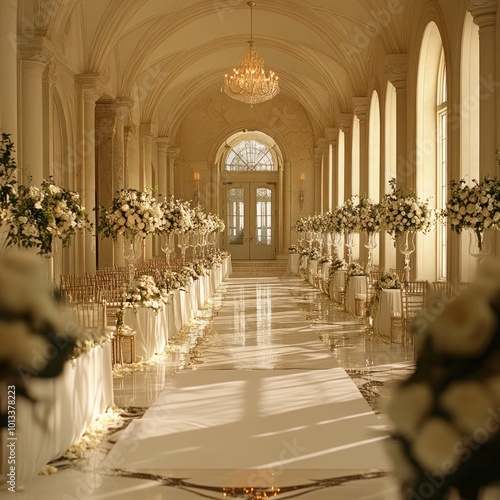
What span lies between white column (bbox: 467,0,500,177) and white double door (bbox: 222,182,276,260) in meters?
25.6

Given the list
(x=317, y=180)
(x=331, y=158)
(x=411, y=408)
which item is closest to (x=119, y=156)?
(x=331, y=158)

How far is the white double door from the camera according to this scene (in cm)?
3591

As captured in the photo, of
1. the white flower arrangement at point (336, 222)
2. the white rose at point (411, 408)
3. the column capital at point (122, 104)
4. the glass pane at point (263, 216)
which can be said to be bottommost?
the white rose at point (411, 408)

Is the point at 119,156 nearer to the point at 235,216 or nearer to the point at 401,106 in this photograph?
the point at 401,106

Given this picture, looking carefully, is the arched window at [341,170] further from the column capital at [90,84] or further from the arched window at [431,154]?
the arched window at [431,154]

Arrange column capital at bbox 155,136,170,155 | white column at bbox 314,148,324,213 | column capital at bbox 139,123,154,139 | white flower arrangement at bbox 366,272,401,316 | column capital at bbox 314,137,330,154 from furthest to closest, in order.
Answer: white column at bbox 314,148,324,213 < column capital at bbox 155,136,170,155 < column capital at bbox 314,137,330,154 < column capital at bbox 139,123,154,139 < white flower arrangement at bbox 366,272,401,316

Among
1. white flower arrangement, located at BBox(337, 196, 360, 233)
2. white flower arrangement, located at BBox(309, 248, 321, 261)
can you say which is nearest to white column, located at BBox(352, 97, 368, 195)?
white flower arrangement, located at BBox(309, 248, 321, 261)

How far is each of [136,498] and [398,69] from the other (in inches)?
517

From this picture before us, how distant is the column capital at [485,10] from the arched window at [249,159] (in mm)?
27577

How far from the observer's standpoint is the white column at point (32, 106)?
520 inches

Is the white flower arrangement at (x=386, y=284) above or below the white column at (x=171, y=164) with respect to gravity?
below

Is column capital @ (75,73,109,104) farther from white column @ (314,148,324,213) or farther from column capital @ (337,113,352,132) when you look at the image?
white column @ (314,148,324,213)

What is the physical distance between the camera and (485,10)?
9930mm

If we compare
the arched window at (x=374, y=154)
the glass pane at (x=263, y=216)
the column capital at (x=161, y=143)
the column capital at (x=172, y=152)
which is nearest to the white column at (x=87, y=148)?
the arched window at (x=374, y=154)
